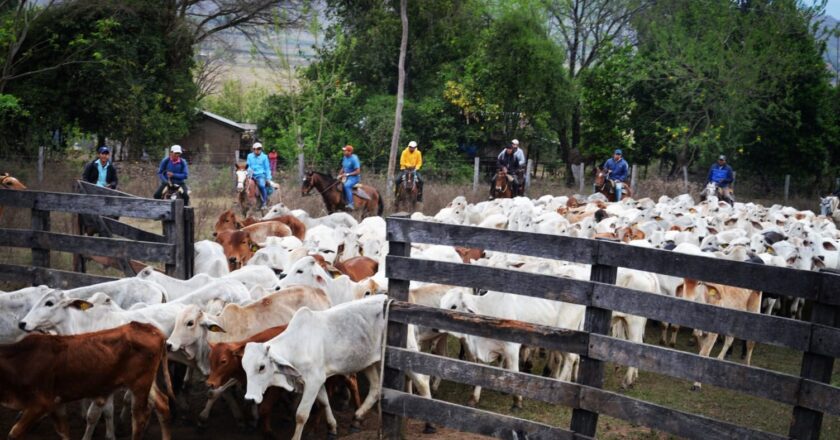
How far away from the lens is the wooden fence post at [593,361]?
5840 mm

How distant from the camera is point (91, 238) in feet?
27.3

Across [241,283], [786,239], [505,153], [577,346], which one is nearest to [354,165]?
[505,153]

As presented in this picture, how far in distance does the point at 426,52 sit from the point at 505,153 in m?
15.4

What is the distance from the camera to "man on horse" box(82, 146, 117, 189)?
15831 mm

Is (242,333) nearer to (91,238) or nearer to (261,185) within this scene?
(91,238)

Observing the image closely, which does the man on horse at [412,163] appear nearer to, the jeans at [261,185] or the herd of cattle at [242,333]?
the jeans at [261,185]

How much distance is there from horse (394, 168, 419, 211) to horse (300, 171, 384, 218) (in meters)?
1.82

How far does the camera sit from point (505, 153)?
24.7m

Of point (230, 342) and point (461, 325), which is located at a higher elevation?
point (461, 325)

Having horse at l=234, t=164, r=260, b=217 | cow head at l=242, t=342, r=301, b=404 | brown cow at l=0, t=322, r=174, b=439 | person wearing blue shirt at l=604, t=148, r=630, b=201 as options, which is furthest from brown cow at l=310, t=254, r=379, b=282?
person wearing blue shirt at l=604, t=148, r=630, b=201

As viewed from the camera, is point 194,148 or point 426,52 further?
point 194,148

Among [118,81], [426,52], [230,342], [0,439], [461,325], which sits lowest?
[0,439]

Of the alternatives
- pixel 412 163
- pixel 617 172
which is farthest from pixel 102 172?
pixel 617 172

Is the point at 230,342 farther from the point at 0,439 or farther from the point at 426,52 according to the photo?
the point at 426,52
